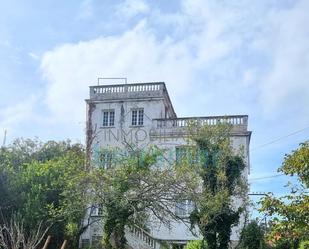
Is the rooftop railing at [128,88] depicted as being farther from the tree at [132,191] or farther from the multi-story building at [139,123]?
the tree at [132,191]

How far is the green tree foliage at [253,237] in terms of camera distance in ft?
78.6

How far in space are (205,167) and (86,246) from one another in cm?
869

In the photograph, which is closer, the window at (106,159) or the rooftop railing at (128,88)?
the window at (106,159)

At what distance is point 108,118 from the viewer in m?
32.7

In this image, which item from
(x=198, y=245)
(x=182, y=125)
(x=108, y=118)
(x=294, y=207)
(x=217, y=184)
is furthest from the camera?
(x=108, y=118)

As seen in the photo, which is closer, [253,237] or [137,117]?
[253,237]

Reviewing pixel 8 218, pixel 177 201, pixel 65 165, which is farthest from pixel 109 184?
pixel 8 218

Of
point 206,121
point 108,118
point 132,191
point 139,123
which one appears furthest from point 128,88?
point 132,191

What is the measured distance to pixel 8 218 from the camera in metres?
28.3

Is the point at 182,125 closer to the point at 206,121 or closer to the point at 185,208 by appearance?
the point at 206,121

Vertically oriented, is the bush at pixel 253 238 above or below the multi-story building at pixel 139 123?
below

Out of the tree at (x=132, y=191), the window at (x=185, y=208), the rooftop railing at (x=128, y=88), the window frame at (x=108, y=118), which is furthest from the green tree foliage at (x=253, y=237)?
the window frame at (x=108, y=118)

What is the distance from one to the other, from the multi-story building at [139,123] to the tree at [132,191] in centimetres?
516

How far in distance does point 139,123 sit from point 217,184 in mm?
8828
